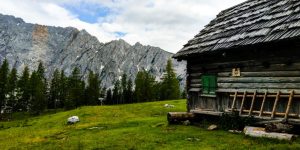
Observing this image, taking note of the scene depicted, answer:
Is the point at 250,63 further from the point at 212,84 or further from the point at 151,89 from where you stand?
the point at 151,89

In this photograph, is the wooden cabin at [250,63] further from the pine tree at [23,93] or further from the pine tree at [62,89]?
the pine tree at [62,89]

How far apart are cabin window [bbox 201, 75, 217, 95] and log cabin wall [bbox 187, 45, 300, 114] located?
0.26 m

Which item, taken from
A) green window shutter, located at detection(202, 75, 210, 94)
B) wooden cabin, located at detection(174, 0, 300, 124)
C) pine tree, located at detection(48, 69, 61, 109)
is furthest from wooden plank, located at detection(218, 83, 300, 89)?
pine tree, located at detection(48, 69, 61, 109)

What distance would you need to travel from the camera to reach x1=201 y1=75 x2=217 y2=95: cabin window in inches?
934

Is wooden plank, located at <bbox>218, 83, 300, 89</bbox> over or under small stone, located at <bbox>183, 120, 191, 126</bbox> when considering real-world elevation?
over

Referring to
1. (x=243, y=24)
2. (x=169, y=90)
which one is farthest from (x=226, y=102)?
(x=169, y=90)

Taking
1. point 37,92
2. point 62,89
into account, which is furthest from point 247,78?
point 62,89

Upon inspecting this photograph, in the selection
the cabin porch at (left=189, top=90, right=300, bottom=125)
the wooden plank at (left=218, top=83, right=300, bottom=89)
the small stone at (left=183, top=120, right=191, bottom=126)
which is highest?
the wooden plank at (left=218, top=83, right=300, bottom=89)

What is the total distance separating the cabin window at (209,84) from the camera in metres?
23.7

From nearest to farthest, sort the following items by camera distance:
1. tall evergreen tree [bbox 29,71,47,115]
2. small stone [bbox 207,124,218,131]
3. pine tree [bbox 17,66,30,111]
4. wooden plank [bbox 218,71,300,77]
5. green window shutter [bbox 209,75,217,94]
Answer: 1. wooden plank [bbox 218,71,300,77]
2. small stone [bbox 207,124,218,131]
3. green window shutter [bbox 209,75,217,94]
4. tall evergreen tree [bbox 29,71,47,115]
5. pine tree [bbox 17,66,30,111]

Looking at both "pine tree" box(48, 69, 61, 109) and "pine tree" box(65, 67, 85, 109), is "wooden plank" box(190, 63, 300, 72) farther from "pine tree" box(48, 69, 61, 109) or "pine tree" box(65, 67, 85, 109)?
"pine tree" box(48, 69, 61, 109)

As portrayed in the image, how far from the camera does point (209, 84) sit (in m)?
24.1

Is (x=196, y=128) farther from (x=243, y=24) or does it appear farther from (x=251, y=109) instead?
(x=243, y=24)

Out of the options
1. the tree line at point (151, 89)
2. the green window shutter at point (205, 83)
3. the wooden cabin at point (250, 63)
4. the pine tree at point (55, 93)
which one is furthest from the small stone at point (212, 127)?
the pine tree at point (55, 93)
